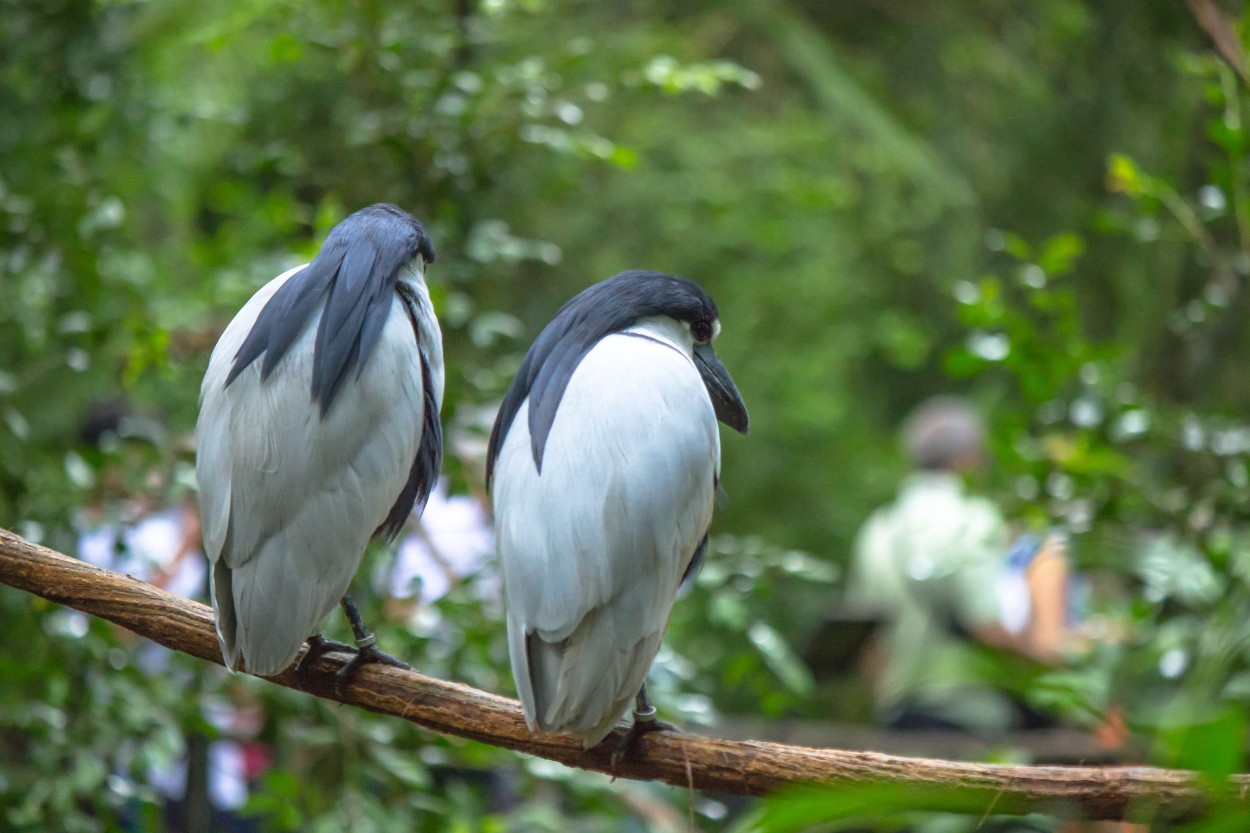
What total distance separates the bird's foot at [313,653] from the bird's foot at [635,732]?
1.28 feet

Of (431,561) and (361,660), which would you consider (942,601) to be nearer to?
(431,561)

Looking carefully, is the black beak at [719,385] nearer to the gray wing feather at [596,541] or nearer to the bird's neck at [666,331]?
the bird's neck at [666,331]

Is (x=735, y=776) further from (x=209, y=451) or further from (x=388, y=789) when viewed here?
(x=388, y=789)

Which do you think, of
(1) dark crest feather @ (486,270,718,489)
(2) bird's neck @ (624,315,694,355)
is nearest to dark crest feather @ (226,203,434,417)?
(1) dark crest feather @ (486,270,718,489)

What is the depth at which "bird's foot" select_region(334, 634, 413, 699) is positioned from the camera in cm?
158

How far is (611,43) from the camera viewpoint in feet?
10.7

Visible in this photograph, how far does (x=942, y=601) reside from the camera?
10.7 ft

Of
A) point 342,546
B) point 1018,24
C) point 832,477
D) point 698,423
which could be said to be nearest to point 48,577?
point 342,546

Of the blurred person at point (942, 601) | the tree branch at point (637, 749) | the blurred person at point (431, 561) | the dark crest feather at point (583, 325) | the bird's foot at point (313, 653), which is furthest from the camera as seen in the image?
the blurred person at point (942, 601)

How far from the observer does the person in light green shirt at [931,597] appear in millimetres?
3238

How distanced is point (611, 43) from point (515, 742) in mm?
2297

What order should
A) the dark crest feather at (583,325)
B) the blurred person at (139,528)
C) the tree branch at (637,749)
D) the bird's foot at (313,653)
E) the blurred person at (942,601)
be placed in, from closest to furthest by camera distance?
the tree branch at (637,749) → the dark crest feather at (583,325) → the bird's foot at (313,653) → the blurred person at (139,528) → the blurred person at (942,601)

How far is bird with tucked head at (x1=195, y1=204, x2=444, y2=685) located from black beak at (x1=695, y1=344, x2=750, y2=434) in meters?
0.43

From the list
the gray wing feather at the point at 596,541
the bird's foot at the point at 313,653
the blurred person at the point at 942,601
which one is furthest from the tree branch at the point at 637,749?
the blurred person at the point at 942,601
